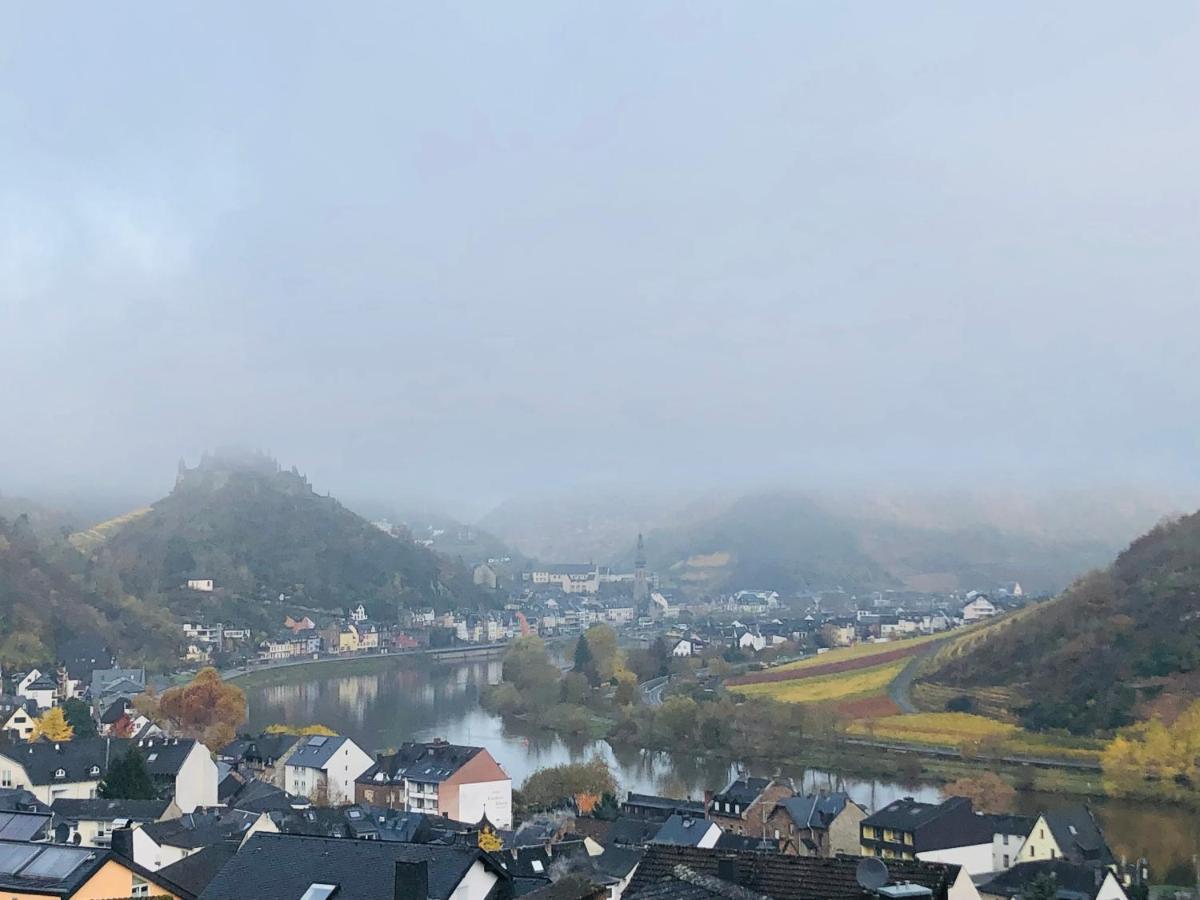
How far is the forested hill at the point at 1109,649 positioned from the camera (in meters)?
45.2

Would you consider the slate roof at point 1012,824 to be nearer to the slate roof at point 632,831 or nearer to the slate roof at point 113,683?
the slate roof at point 632,831

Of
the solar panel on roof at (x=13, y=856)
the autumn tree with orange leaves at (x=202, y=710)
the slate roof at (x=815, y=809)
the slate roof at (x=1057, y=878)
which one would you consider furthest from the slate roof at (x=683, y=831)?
the autumn tree with orange leaves at (x=202, y=710)

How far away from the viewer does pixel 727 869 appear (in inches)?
268

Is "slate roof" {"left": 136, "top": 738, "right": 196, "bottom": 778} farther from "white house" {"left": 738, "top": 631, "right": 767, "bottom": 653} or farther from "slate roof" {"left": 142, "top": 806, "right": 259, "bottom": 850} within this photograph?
"white house" {"left": 738, "top": 631, "right": 767, "bottom": 653}

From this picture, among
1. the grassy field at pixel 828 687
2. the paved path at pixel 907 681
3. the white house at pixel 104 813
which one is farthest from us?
the grassy field at pixel 828 687

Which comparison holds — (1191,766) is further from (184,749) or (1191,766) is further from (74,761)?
(74,761)

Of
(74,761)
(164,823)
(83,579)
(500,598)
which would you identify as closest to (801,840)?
(164,823)

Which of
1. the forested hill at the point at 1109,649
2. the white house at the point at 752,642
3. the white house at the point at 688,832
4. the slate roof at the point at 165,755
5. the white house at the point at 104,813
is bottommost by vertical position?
the white house at the point at 752,642

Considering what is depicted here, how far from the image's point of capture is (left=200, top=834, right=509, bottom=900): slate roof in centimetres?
891

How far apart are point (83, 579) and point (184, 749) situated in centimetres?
5409

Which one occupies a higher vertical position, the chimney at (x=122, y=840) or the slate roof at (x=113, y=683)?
the chimney at (x=122, y=840)

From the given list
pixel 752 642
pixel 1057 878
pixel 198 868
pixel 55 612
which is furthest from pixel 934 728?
pixel 55 612

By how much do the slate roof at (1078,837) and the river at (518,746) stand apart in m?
1.11

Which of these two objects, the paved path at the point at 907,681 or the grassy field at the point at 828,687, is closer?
the paved path at the point at 907,681
